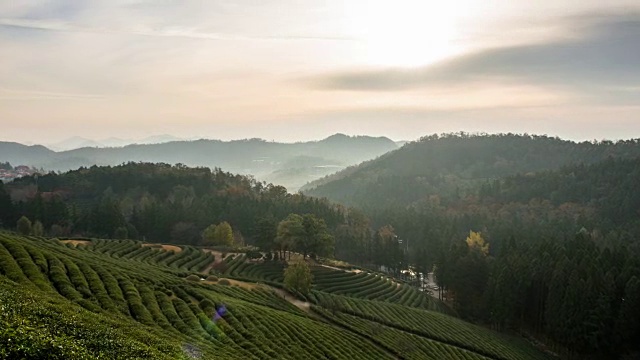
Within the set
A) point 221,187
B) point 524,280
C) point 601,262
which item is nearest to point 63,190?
point 221,187

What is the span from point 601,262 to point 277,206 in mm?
79914

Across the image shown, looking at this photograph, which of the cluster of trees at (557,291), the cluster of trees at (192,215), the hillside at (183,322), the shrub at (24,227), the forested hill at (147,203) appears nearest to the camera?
the hillside at (183,322)

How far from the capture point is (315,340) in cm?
3822

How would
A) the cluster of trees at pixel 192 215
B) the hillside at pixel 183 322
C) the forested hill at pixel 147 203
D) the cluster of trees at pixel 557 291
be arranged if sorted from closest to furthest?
1. the hillside at pixel 183 322
2. the cluster of trees at pixel 557 291
3. the cluster of trees at pixel 192 215
4. the forested hill at pixel 147 203

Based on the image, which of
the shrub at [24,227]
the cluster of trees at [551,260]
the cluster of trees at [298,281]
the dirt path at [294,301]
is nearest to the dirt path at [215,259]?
the dirt path at [294,301]

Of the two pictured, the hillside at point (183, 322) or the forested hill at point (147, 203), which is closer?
the hillside at point (183, 322)

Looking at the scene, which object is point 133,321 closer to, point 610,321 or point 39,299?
point 39,299

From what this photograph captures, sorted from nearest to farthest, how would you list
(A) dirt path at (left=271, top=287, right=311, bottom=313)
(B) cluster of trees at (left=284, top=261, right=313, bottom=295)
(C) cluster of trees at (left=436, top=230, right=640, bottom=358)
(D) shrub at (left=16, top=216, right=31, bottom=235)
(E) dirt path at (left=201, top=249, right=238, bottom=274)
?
1. (A) dirt path at (left=271, top=287, right=311, bottom=313)
2. (C) cluster of trees at (left=436, top=230, right=640, bottom=358)
3. (B) cluster of trees at (left=284, top=261, right=313, bottom=295)
4. (E) dirt path at (left=201, top=249, right=238, bottom=274)
5. (D) shrub at (left=16, top=216, right=31, bottom=235)

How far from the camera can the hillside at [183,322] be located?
63.3 feet

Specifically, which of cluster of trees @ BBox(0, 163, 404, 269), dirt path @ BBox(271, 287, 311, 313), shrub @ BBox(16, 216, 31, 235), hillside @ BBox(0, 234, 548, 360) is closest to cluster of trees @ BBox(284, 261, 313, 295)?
dirt path @ BBox(271, 287, 311, 313)

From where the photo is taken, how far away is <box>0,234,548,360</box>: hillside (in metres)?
19.3

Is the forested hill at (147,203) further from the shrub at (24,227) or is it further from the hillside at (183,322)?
the hillside at (183,322)

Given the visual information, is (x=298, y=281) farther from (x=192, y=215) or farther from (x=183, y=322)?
(x=192, y=215)

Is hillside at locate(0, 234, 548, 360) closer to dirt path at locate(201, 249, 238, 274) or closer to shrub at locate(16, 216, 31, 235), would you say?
dirt path at locate(201, 249, 238, 274)
